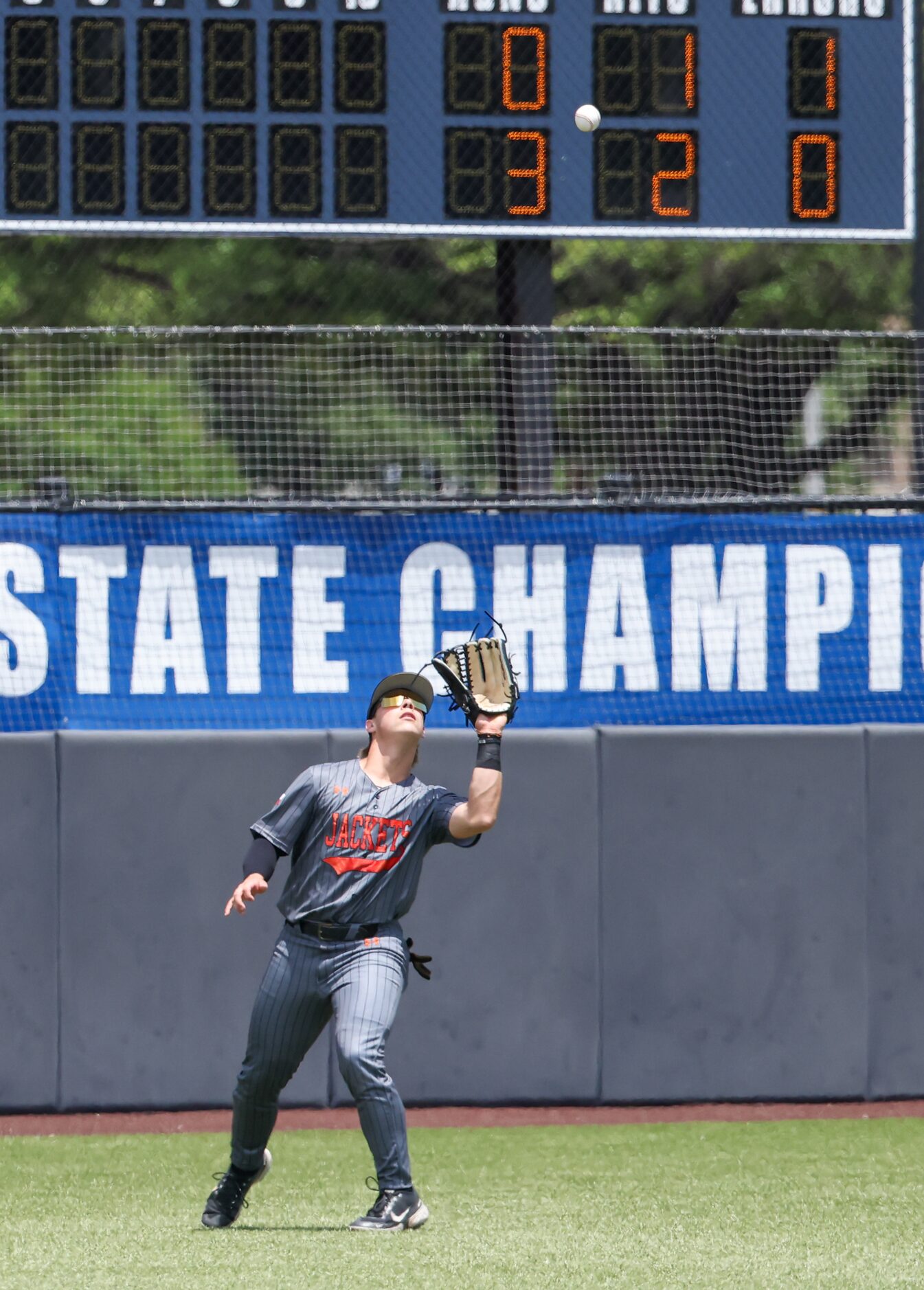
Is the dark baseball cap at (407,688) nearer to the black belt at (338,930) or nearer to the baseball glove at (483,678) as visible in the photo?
the baseball glove at (483,678)

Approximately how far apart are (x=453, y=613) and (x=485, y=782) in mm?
2547

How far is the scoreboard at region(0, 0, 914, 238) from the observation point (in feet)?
27.7

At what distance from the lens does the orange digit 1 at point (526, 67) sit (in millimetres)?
8586

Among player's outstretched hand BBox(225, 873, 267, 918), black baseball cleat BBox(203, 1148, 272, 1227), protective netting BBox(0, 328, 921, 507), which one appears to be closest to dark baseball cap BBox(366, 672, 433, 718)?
player's outstretched hand BBox(225, 873, 267, 918)

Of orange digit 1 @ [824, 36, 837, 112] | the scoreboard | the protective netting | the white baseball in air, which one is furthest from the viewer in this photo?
the protective netting

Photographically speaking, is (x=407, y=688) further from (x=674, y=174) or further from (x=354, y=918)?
(x=674, y=174)

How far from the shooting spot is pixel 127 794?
23.8ft

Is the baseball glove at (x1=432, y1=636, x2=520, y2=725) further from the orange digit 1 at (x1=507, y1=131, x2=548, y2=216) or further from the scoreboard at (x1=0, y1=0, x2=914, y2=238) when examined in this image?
the orange digit 1 at (x1=507, y1=131, x2=548, y2=216)

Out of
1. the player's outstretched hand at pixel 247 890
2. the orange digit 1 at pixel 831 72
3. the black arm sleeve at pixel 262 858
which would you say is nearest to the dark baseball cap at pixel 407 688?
the black arm sleeve at pixel 262 858

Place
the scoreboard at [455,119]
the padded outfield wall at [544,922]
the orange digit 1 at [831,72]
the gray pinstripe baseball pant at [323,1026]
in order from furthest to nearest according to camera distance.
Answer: the orange digit 1 at [831,72], the scoreboard at [455,119], the padded outfield wall at [544,922], the gray pinstripe baseball pant at [323,1026]

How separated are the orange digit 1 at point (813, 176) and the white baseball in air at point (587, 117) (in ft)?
3.02

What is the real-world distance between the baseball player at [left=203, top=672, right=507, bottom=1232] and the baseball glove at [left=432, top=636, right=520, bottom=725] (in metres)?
0.04

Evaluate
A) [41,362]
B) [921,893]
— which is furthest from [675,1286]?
[41,362]

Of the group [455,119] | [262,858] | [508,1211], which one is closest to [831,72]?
[455,119]
